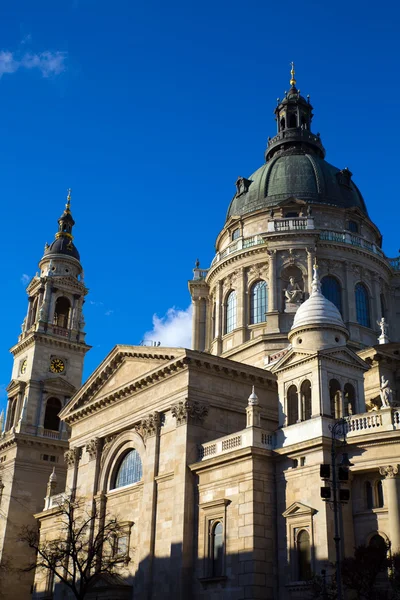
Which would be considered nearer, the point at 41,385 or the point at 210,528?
the point at 210,528

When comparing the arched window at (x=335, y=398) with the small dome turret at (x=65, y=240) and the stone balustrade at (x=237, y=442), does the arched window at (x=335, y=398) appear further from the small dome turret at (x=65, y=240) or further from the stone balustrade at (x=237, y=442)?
the small dome turret at (x=65, y=240)

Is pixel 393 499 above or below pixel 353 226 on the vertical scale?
below

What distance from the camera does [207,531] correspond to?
3409 cm

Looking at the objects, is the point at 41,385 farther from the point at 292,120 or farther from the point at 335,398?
the point at 335,398

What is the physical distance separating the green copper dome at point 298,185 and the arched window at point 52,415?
21.2m

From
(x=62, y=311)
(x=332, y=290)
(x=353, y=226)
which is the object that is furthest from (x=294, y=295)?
(x=62, y=311)

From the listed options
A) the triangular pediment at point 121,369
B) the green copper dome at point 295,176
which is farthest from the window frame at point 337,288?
the triangular pediment at point 121,369

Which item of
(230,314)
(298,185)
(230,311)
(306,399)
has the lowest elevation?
(306,399)

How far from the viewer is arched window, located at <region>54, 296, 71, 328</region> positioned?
6494 centimetres

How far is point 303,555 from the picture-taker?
30688 millimetres

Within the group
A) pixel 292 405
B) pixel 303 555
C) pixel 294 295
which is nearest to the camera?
pixel 303 555

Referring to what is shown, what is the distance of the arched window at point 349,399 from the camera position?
34188mm

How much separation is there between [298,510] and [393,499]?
4155 mm

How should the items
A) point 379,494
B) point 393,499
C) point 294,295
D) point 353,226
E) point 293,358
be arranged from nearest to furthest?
point 393,499 → point 379,494 → point 293,358 → point 294,295 → point 353,226
